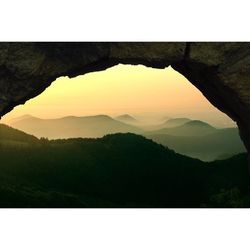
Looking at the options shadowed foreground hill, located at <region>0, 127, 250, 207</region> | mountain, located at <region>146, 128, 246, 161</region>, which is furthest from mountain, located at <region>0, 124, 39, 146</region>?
mountain, located at <region>146, 128, 246, 161</region>

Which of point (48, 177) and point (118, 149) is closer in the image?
point (48, 177)

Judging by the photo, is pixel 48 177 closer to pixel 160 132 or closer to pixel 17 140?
pixel 17 140

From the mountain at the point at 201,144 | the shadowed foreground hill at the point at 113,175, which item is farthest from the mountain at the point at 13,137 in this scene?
the mountain at the point at 201,144

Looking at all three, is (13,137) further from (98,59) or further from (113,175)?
(98,59)

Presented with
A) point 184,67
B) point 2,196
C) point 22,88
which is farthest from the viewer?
point 2,196

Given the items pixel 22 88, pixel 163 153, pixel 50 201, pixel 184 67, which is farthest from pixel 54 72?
pixel 163 153

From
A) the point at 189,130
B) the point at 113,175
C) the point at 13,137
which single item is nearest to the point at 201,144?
the point at 189,130
